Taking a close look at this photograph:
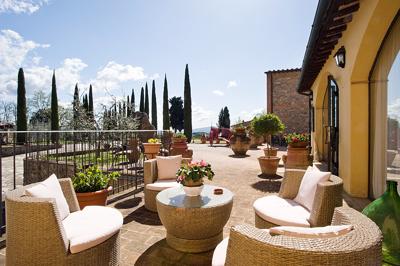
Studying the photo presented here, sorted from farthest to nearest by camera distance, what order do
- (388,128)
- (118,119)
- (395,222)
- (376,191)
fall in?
(118,119)
(376,191)
(388,128)
(395,222)

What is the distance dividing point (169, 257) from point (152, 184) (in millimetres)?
1406

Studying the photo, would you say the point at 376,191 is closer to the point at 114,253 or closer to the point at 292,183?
the point at 292,183

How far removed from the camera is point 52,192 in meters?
2.06

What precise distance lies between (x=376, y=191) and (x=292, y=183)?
5.68ft

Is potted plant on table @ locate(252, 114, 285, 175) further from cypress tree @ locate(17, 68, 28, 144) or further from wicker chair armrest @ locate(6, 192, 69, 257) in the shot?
cypress tree @ locate(17, 68, 28, 144)

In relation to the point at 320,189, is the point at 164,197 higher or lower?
lower

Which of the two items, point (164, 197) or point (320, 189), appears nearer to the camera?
point (320, 189)

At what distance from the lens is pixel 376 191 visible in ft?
11.5

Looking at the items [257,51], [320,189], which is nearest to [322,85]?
[257,51]

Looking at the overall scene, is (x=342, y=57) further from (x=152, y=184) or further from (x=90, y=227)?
(x=90, y=227)

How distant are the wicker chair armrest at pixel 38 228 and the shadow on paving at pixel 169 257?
0.81 m

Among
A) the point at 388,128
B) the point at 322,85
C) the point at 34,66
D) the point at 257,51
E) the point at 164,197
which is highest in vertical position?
the point at 34,66

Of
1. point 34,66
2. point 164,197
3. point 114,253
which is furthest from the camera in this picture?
point 34,66

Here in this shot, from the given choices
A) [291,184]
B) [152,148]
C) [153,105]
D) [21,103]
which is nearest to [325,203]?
[291,184]
